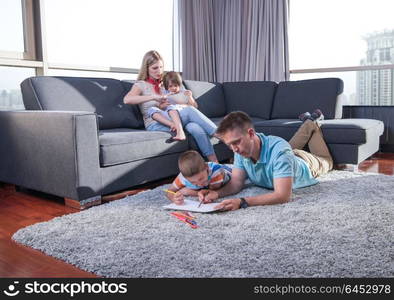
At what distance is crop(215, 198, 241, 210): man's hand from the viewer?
6.09ft

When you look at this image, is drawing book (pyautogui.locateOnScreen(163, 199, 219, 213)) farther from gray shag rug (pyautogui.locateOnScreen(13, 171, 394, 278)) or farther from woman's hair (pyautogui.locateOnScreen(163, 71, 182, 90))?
woman's hair (pyautogui.locateOnScreen(163, 71, 182, 90))

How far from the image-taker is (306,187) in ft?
8.00

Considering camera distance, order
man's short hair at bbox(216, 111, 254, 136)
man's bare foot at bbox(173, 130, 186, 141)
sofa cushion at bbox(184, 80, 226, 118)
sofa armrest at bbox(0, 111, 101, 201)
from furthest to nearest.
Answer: sofa cushion at bbox(184, 80, 226, 118)
man's bare foot at bbox(173, 130, 186, 141)
sofa armrest at bbox(0, 111, 101, 201)
man's short hair at bbox(216, 111, 254, 136)

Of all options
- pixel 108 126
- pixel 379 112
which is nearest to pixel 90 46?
pixel 108 126

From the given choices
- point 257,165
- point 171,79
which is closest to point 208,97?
point 171,79

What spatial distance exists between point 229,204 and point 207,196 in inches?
6.9

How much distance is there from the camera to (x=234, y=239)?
Result: 1.56 m

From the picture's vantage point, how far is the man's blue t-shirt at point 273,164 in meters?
1.89

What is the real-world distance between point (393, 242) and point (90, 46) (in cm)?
337

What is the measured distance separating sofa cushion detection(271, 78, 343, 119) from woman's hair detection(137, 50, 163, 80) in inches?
58.2

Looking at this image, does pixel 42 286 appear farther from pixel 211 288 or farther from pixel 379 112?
pixel 379 112

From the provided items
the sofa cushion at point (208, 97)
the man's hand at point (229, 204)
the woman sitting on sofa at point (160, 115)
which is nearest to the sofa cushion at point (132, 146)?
the woman sitting on sofa at point (160, 115)

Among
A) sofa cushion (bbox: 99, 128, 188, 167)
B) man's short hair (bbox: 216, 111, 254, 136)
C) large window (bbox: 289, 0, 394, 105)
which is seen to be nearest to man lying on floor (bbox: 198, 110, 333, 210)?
man's short hair (bbox: 216, 111, 254, 136)

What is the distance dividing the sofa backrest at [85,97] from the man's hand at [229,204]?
142 centimetres
